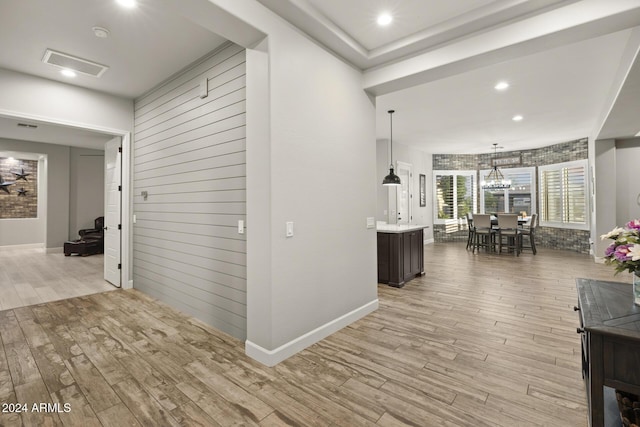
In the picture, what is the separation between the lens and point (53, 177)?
27.3ft

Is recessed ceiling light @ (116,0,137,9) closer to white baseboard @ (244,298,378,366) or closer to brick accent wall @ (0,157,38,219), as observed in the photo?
white baseboard @ (244,298,378,366)

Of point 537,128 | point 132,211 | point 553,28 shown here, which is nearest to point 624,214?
point 537,128

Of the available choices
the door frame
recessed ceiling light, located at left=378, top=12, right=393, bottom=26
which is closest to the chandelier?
recessed ceiling light, located at left=378, top=12, right=393, bottom=26

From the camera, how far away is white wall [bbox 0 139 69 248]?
8.22 meters

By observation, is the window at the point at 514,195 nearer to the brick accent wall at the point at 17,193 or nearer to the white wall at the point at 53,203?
the white wall at the point at 53,203

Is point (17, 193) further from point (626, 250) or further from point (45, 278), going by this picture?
point (626, 250)

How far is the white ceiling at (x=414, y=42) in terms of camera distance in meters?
2.52

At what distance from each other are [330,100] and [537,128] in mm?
6254

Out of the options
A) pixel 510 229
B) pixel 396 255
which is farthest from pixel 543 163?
pixel 396 255

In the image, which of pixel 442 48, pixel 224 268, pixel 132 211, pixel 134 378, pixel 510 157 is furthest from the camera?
pixel 510 157

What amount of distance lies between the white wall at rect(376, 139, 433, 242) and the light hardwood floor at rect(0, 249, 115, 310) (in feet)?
20.4

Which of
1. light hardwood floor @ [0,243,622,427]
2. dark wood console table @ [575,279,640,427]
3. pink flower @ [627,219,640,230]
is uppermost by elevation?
pink flower @ [627,219,640,230]

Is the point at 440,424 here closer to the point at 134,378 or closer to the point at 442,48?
the point at 134,378

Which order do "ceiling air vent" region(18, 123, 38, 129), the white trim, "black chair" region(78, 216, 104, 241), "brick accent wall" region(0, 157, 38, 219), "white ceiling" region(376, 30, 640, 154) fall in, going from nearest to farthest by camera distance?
1. "white ceiling" region(376, 30, 640, 154)
2. "ceiling air vent" region(18, 123, 38, 129)
3. "black chair" region(78, 216, 104, 241)
4. the white trim
5. "brick accent wall" region(0, 157, 38, 219)
